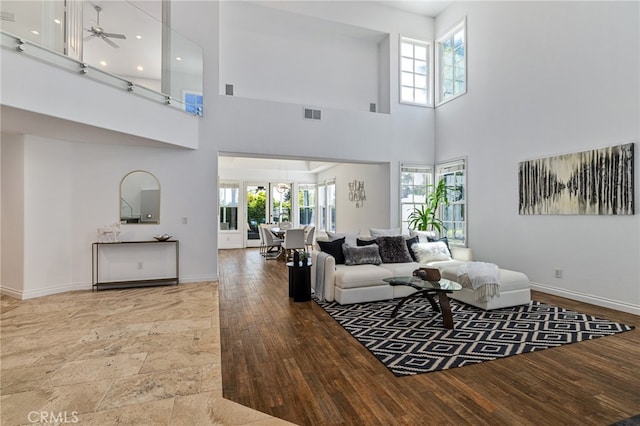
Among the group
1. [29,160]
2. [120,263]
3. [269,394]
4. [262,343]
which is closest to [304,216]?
[120,263]

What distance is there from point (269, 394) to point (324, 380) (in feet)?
1.41

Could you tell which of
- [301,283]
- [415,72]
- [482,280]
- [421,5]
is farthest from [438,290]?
[421,5]

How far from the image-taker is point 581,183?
437 centimetres

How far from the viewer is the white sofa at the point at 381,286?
409 cm

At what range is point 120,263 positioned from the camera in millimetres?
5391

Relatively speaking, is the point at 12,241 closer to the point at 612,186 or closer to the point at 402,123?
the point at 402,123

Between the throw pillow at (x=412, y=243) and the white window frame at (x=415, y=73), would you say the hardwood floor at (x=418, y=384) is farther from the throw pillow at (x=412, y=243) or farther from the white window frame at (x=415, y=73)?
the white window frame at (x=415, y=73)

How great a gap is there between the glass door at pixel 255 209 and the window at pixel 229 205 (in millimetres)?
402

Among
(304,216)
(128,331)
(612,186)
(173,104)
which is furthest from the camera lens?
(304,216)

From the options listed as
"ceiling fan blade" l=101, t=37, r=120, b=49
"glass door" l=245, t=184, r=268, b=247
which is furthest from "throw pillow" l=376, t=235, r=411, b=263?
"glass door" l=245, t=184, r=268, b=247

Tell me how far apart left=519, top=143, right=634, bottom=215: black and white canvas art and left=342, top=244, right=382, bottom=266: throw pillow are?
8.68 feet

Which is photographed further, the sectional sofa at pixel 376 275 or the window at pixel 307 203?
the window at pixel 307 203

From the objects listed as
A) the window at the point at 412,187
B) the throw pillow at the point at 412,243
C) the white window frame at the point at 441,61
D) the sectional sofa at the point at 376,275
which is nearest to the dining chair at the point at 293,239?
the window at the point at 412,187

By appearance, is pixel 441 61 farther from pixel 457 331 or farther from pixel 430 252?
pixel 457 331
